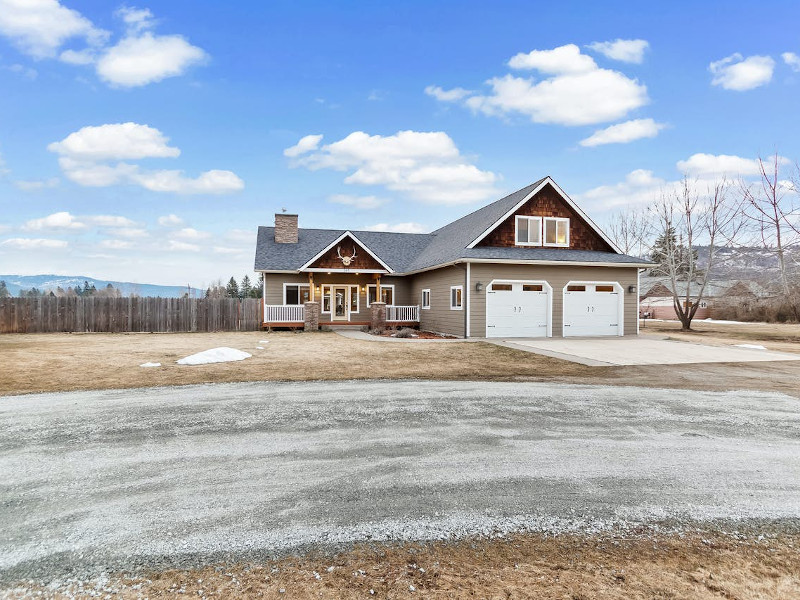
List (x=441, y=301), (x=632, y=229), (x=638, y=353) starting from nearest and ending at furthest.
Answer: (x=638, y=353) < (x=441, y=301) < (x=632, y=229)

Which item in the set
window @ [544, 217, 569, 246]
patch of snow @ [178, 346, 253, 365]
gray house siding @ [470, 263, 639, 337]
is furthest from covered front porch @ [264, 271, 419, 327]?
patch of snow @ [178, 346, 253, 365]

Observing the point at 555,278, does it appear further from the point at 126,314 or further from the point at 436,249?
the point at 126,314

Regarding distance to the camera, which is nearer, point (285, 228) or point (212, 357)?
point (212, 357)

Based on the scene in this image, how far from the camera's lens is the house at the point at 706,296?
37.9 meters

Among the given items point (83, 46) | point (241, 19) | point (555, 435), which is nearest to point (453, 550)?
point (555, 435)

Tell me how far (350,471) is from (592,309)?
17.6 meters

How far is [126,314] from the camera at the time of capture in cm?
2133

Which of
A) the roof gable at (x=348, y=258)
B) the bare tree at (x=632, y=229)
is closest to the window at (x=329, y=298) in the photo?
the roof gable at (x=348, y=258)

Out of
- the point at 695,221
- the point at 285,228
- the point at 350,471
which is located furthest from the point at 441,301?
the point at 695,221

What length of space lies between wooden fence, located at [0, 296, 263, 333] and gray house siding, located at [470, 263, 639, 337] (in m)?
11.8

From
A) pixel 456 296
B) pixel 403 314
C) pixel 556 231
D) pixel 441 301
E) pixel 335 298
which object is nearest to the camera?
pixel 456 296

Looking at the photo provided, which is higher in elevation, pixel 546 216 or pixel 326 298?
pixel 546 216

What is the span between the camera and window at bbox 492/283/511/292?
58.7 feet

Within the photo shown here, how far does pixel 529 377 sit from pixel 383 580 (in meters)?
7.44
